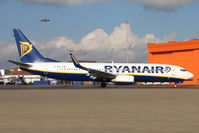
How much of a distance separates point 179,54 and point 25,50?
158 ft

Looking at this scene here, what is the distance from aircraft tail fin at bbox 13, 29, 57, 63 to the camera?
45.8 m

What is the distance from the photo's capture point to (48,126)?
8.80 metres

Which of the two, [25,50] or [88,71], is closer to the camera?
[88,71]

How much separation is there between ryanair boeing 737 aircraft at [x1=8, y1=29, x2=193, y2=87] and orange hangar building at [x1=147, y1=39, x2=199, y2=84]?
31973 mm

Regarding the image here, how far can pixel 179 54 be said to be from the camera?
3157 inches

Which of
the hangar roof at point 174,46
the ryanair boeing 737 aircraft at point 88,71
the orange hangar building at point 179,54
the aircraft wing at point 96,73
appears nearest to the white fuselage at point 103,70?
the ryanair boeing 737 aircraft at point 88,71

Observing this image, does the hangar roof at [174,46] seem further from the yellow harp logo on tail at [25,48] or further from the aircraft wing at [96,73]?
the yellow harp logo on tail at [25,48]

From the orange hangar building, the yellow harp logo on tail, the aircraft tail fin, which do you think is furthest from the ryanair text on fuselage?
the orange hangar building

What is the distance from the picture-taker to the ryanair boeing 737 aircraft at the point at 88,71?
44.0 metres

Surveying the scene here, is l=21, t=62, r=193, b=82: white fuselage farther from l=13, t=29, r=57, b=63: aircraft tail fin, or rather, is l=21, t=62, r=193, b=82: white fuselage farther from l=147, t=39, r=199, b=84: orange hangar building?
l=147, t=39, r=199, b=84: orange hangar building

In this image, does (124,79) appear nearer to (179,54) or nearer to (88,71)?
(88,71)

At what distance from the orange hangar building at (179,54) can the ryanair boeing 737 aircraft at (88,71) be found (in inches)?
1259

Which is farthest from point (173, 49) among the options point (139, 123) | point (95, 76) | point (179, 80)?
point (139, 123)

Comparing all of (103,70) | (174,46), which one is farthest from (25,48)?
(174,46)
